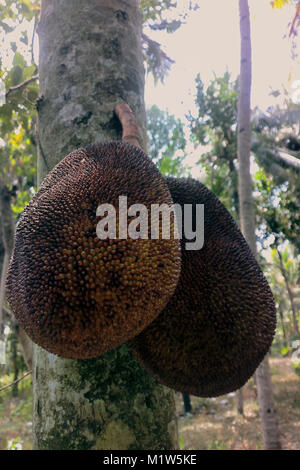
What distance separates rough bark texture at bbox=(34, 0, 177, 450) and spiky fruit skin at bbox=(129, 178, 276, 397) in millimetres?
63

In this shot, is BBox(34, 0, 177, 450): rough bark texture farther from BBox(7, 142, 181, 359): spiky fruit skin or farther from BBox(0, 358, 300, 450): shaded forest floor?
BBox(0, 358, 300, 450): shaded forest floor

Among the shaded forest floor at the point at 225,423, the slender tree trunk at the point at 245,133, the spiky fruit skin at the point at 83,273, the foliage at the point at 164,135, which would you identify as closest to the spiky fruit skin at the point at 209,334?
the spiky fruit skin at the point at 83,273

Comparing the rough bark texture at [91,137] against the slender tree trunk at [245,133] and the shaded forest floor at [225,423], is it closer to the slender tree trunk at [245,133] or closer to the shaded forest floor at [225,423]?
the slender tree trunk at [245,133]

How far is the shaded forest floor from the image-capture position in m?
4.96

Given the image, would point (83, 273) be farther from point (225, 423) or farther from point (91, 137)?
point (225, 423)

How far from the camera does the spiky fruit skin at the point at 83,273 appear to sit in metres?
0.68

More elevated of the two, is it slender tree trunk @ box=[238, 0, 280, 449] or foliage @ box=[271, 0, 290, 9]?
foliage @ box=[271, 0, 290, 9]

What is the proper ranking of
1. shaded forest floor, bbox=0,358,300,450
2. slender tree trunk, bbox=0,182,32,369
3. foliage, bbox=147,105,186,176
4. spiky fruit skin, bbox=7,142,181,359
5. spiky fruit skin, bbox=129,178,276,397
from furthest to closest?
foliage, bbox=147,105,186,176, shaded forest floor, bbox=0,358,300,450, slender tree trunk, bbox=0,182,32,369, spiky fruit skin, bbox=129,178,276,397, spiky fruit skin, bbox=7,142,181,359

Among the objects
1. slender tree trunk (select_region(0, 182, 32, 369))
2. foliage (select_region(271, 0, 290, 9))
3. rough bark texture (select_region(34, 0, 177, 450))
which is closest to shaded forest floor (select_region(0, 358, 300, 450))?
slender tree trunk (select_region(0, 182, 32, 369))

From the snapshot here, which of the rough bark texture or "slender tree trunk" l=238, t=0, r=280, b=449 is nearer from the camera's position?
the rough bark texture

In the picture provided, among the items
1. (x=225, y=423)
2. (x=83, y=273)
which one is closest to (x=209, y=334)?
(x=83, y=273)

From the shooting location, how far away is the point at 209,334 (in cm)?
92

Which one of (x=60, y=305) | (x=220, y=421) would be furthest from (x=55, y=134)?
(x=220, y=421)

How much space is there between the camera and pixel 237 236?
1.12 metres
